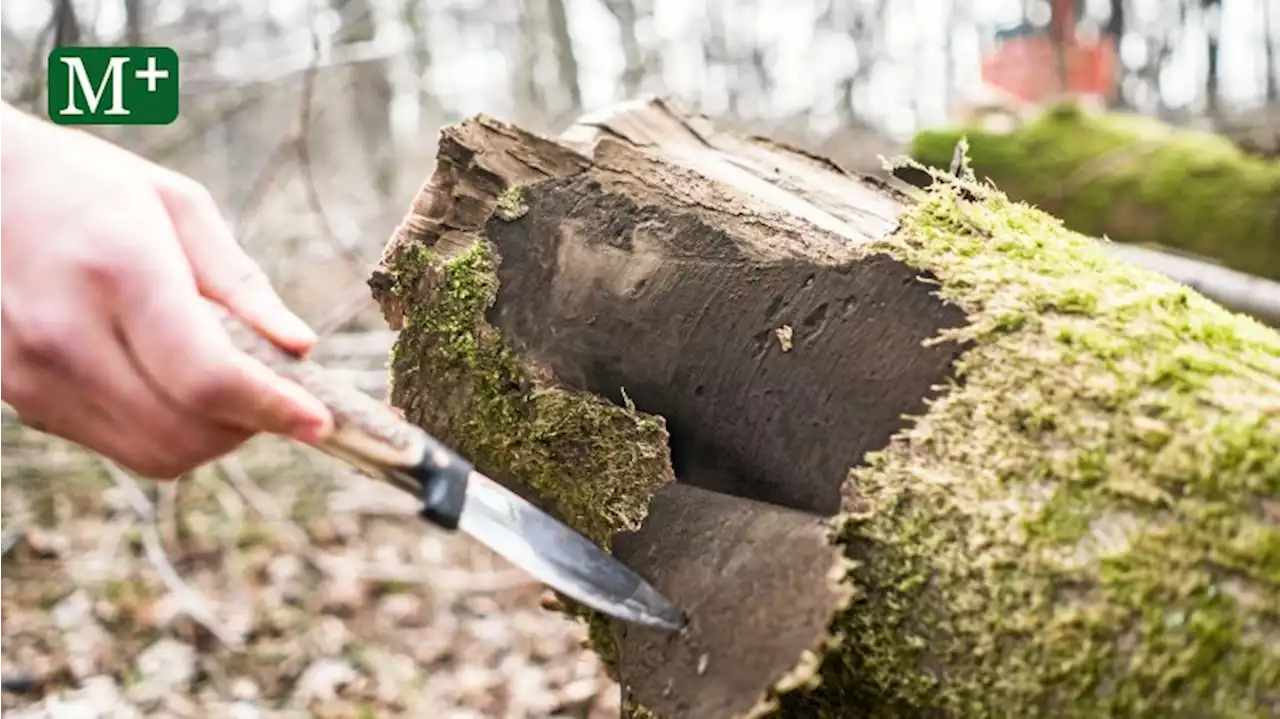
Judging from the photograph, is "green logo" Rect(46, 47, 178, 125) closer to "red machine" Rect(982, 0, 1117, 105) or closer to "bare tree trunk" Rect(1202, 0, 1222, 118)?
"red machine" Rect(982, 0, 1117, 105)

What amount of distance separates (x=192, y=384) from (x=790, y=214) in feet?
2.82

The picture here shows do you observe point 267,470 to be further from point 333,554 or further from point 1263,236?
point 1263,236

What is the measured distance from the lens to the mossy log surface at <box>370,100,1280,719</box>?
37.8 inches

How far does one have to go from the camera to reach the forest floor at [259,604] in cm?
282

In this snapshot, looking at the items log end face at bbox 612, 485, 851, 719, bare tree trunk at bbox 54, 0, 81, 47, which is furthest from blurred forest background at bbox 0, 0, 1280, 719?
log end face at bbox 612, 485, 851, 719

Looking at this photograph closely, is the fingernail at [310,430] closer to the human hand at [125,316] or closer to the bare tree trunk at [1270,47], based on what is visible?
the human hand at [125,316]

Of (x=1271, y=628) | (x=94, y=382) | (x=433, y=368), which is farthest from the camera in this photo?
(x=433, y=368)

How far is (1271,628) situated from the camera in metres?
0.90

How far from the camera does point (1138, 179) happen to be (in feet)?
15.0

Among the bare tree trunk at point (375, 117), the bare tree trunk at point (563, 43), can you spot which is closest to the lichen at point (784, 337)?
the bare tree trunk at point (375, 117)

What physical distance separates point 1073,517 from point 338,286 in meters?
5.40

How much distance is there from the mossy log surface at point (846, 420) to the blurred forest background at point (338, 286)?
0.48m

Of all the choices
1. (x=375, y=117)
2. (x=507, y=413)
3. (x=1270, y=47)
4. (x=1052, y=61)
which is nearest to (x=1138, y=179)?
(x=1052, y=61)

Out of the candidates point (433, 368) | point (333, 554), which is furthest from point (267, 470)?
point (433, 368)
